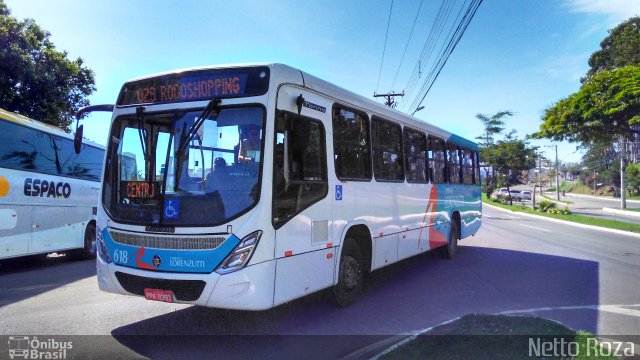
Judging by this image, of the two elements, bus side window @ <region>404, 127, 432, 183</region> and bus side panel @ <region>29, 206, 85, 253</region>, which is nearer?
bus side window @ <region>404, 127, 432, 183</region>

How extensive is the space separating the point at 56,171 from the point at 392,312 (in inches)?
355

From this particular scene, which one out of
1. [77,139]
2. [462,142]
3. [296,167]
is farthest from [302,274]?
[462,142]

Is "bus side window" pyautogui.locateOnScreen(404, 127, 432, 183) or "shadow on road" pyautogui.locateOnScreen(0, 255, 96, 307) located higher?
"bus side window" pyautogui.locateOnScreen(404, 127, 432, 183)

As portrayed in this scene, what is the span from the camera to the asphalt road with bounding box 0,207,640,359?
495cm

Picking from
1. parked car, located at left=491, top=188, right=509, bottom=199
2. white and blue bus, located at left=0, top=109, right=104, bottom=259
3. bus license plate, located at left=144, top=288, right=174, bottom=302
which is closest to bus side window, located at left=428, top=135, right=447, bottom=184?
bus license plate, located at left=144, top=288, right=174, bottom=302

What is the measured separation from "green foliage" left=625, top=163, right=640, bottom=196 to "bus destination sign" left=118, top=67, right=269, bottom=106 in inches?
2873

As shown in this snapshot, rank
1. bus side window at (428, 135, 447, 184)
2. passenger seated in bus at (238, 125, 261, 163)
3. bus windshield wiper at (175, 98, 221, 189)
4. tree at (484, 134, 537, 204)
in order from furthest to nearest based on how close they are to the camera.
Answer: tree at (484, 134, 537, 204), bus side window at (428, 135, 447, 184), bus windshield wiper at (175, 98, 221, 189), passenger seated in bus at (238, 125, 261, 163)

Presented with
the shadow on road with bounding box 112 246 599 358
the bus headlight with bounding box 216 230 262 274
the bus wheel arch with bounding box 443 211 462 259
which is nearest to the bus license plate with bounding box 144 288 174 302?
the shadow on road with bounding box 112 246 599 358

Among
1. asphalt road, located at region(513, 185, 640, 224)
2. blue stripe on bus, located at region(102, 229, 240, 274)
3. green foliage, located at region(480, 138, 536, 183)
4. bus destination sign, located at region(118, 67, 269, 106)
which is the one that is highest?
green foliage, located at region(480, 138, 536, 183)

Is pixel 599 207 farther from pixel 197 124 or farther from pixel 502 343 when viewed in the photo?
pixel 197 124

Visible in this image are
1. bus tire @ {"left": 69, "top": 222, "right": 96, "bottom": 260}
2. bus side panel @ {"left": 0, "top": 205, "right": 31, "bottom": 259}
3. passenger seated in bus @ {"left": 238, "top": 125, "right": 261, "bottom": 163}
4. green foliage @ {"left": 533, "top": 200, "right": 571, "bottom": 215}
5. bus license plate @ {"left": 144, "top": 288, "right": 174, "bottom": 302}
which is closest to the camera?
bus license plate @ {"left": 144, "top": 288, "right": 174, "bottom": 302}

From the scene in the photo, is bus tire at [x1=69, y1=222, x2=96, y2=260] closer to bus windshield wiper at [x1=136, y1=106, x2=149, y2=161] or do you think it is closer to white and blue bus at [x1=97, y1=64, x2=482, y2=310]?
white and blue bus at [x1=97, y1=64, x2=482, y2=310]

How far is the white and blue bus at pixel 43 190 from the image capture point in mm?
9547

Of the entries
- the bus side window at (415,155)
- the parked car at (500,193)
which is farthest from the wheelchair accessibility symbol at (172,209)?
the parked car at (500,193)
